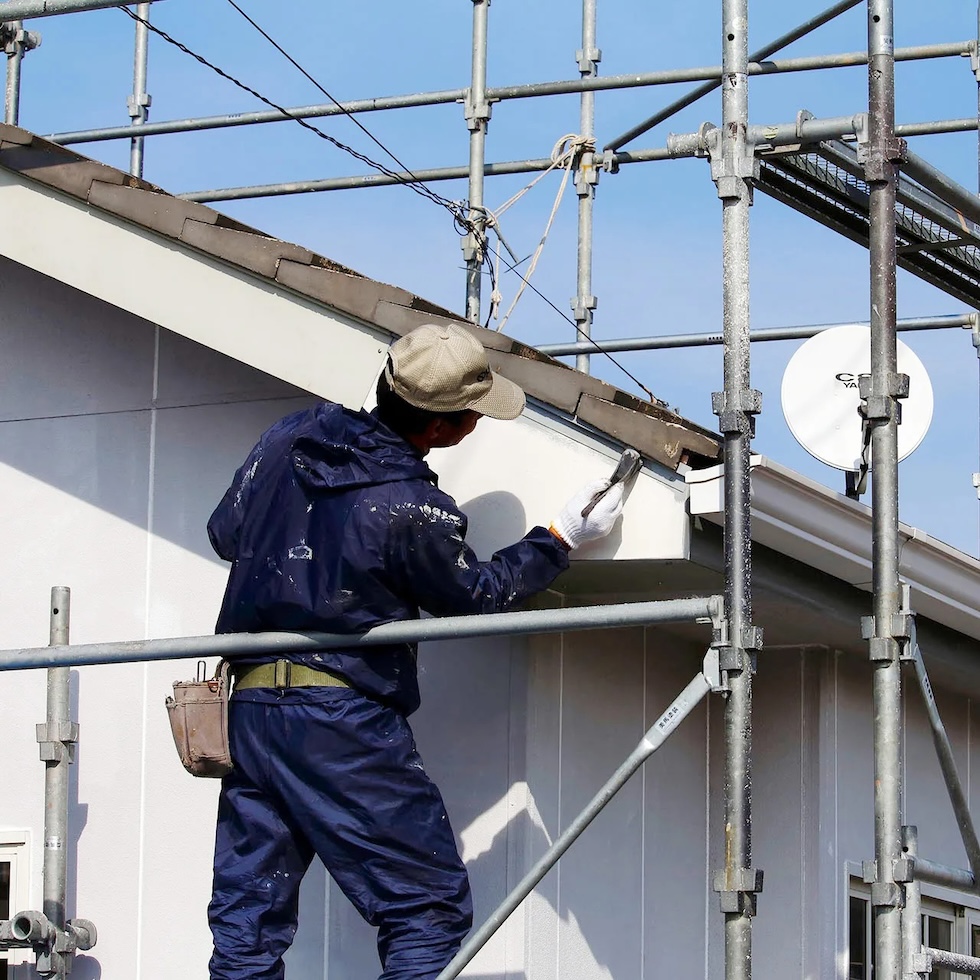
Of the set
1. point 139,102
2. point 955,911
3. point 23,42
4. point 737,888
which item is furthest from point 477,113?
point 737,888

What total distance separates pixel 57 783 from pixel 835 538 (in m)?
2.66

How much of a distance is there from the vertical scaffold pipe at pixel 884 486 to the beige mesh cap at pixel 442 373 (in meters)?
1.08

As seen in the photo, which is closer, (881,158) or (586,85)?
(881,158)

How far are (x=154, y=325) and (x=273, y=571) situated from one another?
1725mm

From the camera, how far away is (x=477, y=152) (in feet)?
31.6

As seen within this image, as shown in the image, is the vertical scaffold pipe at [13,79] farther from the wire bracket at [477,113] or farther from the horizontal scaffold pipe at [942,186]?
the horizontal scaffold pipe at [942,186]

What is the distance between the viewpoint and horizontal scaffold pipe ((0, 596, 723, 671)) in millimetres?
4926

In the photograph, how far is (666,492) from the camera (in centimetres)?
538

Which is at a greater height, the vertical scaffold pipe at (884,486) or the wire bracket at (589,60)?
the wire bracket at (589,60)

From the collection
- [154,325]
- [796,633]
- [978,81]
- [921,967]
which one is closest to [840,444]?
[796,633]

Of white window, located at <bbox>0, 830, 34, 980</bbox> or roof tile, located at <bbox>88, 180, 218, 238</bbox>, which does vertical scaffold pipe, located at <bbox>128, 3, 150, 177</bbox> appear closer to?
roof tile, located at <bbox>88, 180, 218, 238</bbox>

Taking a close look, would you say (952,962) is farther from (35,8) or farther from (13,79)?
(13,79)

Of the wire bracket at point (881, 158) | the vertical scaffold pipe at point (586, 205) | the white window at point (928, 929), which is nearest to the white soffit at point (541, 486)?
the wire bracket at point (881, 158)

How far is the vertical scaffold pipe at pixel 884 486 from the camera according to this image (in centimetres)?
516
